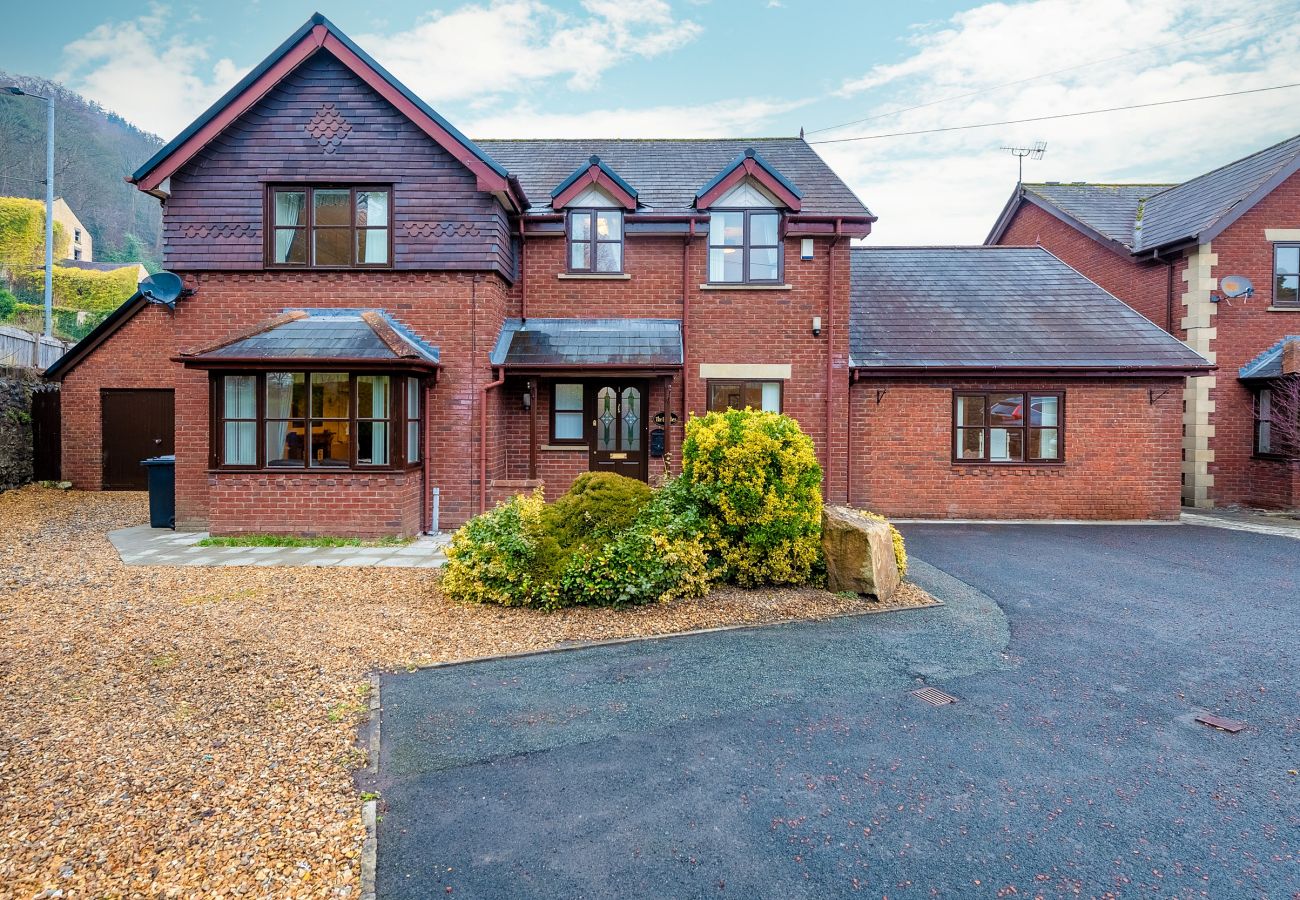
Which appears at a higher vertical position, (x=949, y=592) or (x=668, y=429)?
(x=668, y=429)

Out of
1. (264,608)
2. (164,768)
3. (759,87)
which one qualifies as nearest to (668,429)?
(264,608)

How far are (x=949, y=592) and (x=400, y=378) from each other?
27.0 ft

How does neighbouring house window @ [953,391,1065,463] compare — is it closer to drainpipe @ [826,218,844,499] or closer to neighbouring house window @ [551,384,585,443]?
drainpipe @ [826,218,844,499]

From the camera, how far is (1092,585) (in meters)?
7.81

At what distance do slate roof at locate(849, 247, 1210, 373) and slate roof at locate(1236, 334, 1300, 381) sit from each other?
2.37m

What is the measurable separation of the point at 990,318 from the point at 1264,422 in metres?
6.59

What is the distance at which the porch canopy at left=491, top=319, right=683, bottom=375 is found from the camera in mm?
11141

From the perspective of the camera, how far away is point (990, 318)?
13781 mm

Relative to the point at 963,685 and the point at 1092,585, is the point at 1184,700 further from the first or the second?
the point at 1092,585

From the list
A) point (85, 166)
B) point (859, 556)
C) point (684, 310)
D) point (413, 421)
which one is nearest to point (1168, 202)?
point (684, 310)

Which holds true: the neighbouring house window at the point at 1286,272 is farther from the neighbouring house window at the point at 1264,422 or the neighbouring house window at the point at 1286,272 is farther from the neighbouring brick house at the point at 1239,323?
the neighbouring house window at the point at 1264,422

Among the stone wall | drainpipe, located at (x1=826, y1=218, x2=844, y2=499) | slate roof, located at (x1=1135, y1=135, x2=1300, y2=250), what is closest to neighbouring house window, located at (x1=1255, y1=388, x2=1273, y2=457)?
slate roof, located at (x1=1135, y1=135, x2=1300, y2=250)

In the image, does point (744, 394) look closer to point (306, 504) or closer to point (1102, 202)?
point (306, 504)

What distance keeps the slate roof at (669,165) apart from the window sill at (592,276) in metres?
1.34
